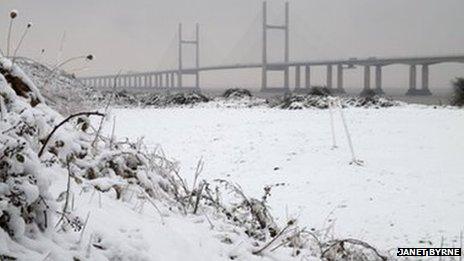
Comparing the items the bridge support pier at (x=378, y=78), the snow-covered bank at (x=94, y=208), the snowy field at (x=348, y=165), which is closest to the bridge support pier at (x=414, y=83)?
the bridge support pier at (x=378, y=78)

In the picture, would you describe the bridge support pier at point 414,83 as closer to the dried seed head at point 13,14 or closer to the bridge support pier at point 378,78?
the bridge support pier at point 378,78

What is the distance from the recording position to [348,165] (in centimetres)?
933

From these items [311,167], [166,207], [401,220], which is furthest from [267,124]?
[166,207]

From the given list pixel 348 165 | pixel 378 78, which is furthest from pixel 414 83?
pixel 348 165

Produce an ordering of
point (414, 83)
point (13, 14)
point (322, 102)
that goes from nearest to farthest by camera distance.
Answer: point (13, 14), point (322, 102), point (414, 83)

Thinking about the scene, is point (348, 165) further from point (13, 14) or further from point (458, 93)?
point (458, 93)

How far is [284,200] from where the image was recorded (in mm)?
7375

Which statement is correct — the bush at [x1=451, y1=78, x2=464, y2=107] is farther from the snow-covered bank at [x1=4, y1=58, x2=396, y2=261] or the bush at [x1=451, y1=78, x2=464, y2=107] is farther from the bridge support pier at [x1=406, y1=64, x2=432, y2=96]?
the snow-covered bank at [x1=4, y1=58, x2=396, y2=261]

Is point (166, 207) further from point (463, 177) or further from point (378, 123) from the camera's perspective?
point (378, 123)

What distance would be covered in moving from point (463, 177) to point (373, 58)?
1123 inches

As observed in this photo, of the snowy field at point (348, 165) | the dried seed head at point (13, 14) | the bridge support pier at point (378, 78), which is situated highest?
the bridge support pier at point (378, 78)

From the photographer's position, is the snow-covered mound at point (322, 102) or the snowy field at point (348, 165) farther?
the snow-covered mound at point (322, 102)

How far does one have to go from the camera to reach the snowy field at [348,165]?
6.18 metres

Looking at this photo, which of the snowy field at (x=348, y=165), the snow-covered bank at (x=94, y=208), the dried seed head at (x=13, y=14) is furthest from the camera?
the snowy field at (x=348, y=165)
